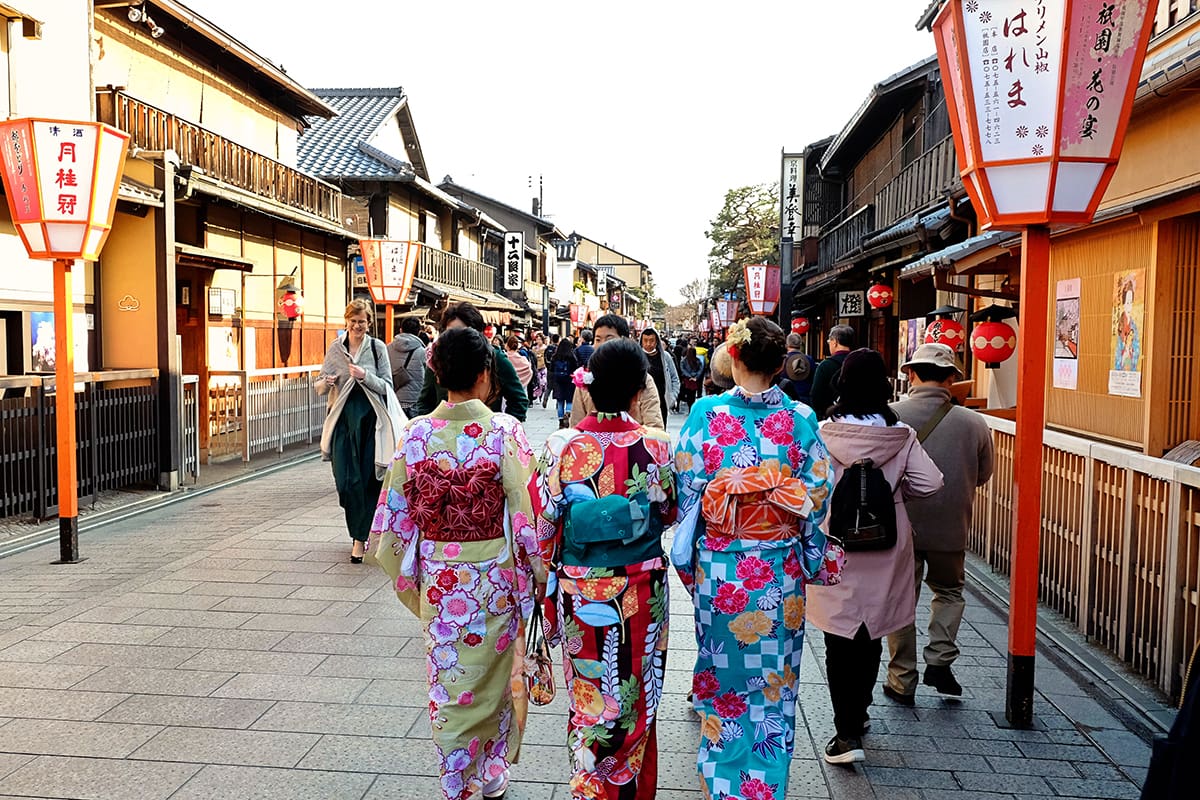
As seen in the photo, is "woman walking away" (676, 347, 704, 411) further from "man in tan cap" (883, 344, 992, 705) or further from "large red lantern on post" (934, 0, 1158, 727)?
"large red lantern on post" (934, 0, 1158, 727)

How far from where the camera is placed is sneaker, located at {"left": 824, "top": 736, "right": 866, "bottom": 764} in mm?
4062

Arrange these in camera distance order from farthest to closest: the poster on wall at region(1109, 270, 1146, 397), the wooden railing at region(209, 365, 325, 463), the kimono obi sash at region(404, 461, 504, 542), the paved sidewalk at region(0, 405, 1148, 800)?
1. the wooden railing at region(209, 365, 325, 463)
2. the poster on wall at region(1109, 270, 1146, 397)
3. the paved sidewalk at region(0, 405, 1148, 800)
4. the kimono obi sash at region(404, 461, 504, 542)

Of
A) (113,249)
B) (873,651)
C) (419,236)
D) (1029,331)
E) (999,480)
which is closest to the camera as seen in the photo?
(873,651)

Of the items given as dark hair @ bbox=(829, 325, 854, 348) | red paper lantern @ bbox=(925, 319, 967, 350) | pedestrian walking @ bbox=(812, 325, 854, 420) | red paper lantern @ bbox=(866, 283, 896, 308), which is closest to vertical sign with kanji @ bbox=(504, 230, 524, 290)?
red paper lantern @ bbox=(866, 283, 896, 308)

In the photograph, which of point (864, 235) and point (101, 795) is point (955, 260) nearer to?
point (101, 795)

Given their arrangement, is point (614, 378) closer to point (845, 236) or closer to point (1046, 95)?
point (1046, 95)

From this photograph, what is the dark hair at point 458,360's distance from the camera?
3.73 m

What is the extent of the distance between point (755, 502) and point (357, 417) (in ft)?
15.2

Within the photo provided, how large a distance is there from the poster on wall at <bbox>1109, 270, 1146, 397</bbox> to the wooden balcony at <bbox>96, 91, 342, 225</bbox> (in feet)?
39.1

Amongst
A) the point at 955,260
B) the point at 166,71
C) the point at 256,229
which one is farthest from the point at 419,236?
the point at 955,260

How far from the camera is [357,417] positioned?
733cm

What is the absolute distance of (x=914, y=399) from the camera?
498 cm

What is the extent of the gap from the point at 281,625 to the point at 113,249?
25.8ft

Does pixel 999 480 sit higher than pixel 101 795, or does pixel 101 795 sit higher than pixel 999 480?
pixel 999 480
